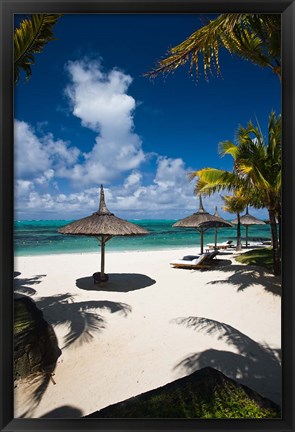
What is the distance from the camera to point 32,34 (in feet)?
6.21

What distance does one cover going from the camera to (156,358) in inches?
107

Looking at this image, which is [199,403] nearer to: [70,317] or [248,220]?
[70,317]

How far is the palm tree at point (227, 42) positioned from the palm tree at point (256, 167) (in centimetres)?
188

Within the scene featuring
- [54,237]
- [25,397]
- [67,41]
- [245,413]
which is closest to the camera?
[245,413]

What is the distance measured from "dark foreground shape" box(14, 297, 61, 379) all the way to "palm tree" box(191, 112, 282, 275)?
404 centimetres

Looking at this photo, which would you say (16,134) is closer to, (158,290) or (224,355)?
(224,355)

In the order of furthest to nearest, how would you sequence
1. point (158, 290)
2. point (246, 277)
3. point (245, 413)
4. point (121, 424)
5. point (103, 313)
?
point (246, 277) < point (158, 290) < point (103, 313) < point (245, 413) < point (121, 424)

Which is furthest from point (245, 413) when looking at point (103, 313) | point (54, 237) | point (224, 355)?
point (54, 237)

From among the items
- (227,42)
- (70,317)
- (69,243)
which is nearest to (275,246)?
(227,42)

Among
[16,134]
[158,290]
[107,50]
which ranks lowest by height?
[158,290]

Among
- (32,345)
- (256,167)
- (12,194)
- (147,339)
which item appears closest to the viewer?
(12,194)

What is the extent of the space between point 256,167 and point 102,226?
130 inches

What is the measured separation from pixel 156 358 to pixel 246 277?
404cm

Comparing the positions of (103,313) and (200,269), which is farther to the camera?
(200,269)
